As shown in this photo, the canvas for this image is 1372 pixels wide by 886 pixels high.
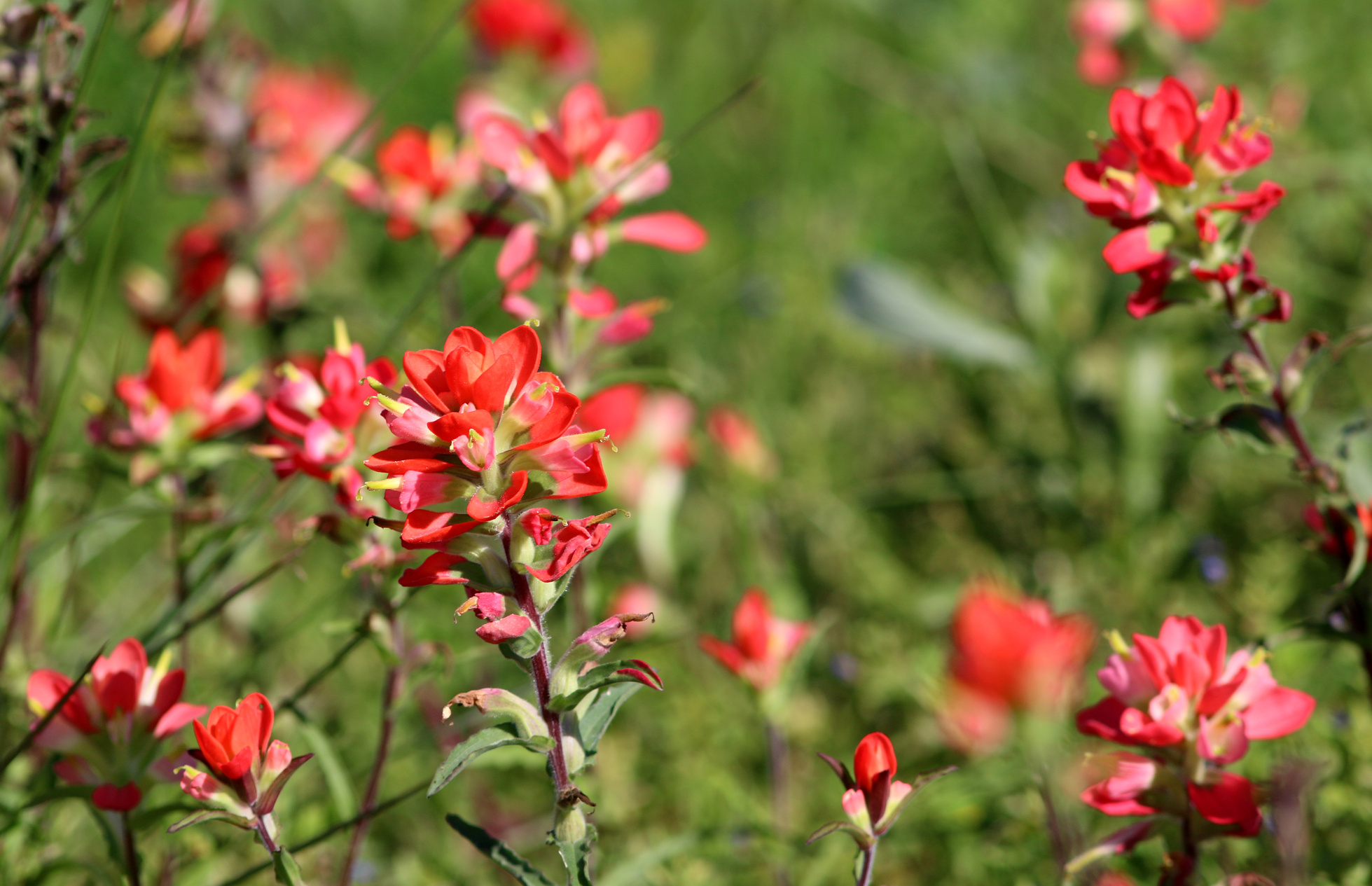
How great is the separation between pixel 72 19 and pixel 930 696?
5.05 ft

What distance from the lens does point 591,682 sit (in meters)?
0.97

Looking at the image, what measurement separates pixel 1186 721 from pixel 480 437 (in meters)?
0.72

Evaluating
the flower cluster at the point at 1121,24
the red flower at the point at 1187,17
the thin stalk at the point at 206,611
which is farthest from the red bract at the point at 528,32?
the thin stalk at the point at 206,611

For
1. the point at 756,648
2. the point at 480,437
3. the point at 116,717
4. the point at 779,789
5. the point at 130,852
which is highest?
the point at 480,437

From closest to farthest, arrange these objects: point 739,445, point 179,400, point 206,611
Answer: point 206,611
point 179,400
point 739,445

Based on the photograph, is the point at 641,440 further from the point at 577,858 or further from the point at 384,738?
the point at 577,858

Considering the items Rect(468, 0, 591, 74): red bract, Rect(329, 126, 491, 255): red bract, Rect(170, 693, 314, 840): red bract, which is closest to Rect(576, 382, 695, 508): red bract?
Rect(329, 126, 491, 255): red bract

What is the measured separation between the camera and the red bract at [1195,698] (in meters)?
1.03

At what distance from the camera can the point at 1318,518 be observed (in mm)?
1278

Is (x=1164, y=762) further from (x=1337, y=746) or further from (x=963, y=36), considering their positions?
(x=963, y=36)

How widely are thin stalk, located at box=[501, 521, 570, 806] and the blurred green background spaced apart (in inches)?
12.8

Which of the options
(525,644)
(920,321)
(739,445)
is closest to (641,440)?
(739,445)

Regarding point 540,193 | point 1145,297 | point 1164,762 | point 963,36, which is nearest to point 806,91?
point 963,36

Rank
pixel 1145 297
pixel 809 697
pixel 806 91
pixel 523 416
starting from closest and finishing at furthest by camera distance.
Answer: pixel 523 416 → pixel 1145 297 → pixel 809 697 → pixel 806 91
